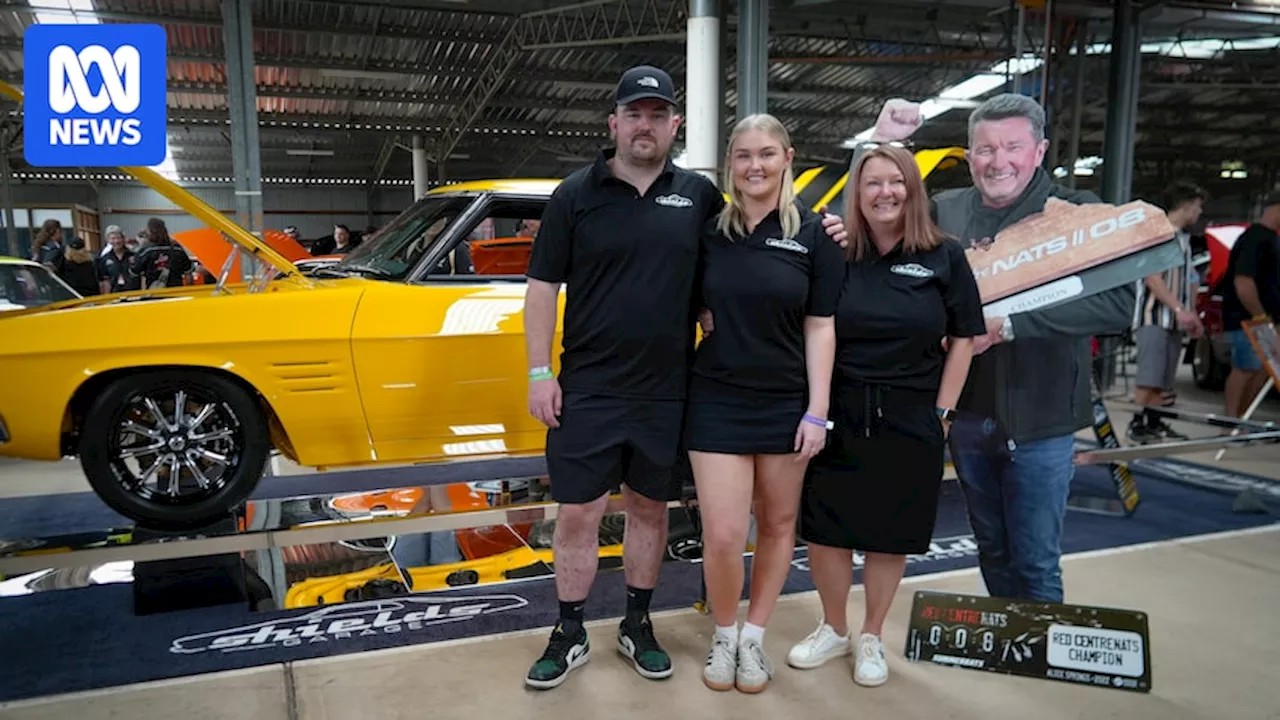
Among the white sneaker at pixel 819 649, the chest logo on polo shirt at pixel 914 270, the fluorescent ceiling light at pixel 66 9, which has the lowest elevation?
the white sneaker at pixel 819 649

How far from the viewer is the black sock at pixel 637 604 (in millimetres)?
2812

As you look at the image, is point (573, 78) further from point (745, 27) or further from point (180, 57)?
point (745, 27)

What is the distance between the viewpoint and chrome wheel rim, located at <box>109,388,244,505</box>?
3.42 meters

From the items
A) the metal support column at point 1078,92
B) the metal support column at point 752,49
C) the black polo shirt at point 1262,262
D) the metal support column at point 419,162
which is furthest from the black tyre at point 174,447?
the metal support column at point 419,162

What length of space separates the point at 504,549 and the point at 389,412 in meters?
1.01

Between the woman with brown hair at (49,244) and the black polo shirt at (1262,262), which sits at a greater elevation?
the woman with brown hair at (49,244)

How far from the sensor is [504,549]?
13.7 feet

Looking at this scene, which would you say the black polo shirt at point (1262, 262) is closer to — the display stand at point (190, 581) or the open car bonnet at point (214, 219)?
the open car bonnet at point (214, 219)

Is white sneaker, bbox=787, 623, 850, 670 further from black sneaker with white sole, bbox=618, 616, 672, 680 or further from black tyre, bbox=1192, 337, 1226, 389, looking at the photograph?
black tyre, bbox=1192, 337, 1226, 389

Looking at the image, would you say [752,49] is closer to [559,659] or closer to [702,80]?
[702,80]

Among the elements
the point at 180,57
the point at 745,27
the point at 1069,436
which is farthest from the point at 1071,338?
the point at 180,57

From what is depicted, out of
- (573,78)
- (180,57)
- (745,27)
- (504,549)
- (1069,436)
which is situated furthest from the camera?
(573,78)

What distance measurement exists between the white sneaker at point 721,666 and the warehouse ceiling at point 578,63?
7504 mm

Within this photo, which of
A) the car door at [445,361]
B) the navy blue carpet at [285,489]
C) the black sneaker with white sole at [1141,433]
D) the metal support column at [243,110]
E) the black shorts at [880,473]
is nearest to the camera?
the black shorts at [880,473]
